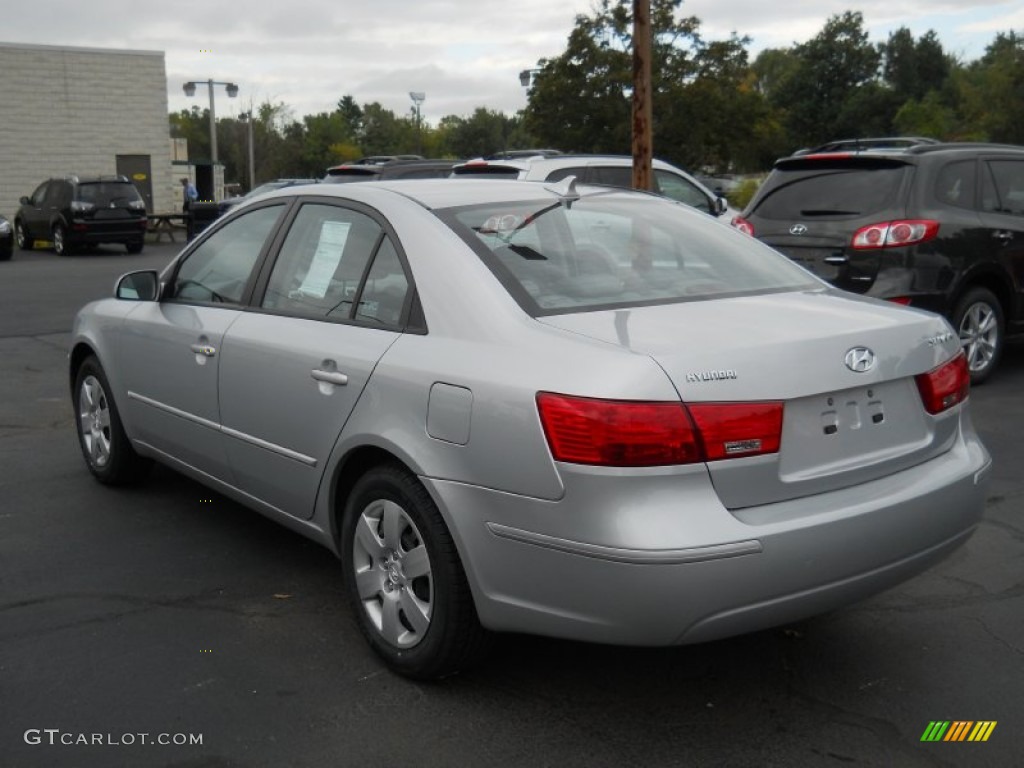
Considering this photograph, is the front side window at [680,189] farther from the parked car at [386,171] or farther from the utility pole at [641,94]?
the parked car at [386,171]

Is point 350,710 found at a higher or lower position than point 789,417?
lower

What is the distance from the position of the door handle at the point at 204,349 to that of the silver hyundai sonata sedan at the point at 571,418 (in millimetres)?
19

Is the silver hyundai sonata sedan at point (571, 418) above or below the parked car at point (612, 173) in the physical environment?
below

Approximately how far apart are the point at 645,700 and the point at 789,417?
1.02 metres

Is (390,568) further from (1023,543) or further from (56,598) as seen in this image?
(1023,543)

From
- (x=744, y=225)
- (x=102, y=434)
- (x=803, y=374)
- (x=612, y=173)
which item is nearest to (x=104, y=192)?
(x=612, y=173)

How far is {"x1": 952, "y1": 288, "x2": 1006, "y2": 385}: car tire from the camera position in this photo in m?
7.96

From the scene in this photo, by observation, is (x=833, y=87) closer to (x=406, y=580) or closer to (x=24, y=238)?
(x=24, y=238)

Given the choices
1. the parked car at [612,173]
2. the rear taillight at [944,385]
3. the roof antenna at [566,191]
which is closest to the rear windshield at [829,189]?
the parked car at [612,173]

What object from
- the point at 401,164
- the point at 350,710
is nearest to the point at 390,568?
the point at 350,710

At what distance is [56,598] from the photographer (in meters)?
4.32

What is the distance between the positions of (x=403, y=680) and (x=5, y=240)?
22.0 meters

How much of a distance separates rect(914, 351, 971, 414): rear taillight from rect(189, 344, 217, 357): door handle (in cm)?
270

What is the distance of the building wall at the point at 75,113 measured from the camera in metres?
32.5
